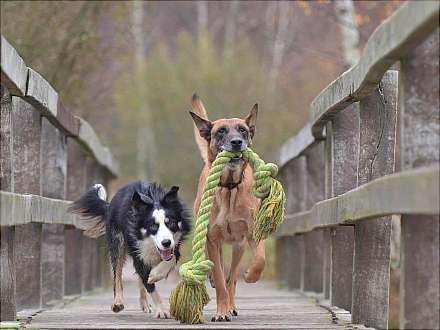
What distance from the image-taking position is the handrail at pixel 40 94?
587 cm

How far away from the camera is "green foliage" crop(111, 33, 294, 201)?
121 ft

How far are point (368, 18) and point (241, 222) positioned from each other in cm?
1293

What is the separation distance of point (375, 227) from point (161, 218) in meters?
1.64

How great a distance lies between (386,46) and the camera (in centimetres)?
516

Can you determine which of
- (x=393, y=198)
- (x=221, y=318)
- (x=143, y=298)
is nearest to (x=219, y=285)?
(x=221, y=318)

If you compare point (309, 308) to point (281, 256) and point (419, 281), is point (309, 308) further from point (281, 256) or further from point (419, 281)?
point (281, 256)

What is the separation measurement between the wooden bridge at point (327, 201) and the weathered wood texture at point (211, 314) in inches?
0.6

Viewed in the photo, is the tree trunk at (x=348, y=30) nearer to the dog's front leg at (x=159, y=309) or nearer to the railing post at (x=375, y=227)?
the dog's front leg at (x=159, y=309)

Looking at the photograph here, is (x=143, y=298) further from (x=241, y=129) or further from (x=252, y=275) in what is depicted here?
(x=241, y=129)

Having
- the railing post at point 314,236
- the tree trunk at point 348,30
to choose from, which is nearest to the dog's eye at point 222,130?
the railing post at point 314,236

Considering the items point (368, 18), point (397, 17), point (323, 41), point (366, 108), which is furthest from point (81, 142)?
point (323, 41)

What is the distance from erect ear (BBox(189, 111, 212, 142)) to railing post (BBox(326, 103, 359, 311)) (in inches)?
32.4

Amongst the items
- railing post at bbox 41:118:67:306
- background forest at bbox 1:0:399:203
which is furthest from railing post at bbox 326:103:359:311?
background forest at bbox 1:0:399:203

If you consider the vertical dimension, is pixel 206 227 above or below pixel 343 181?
below
